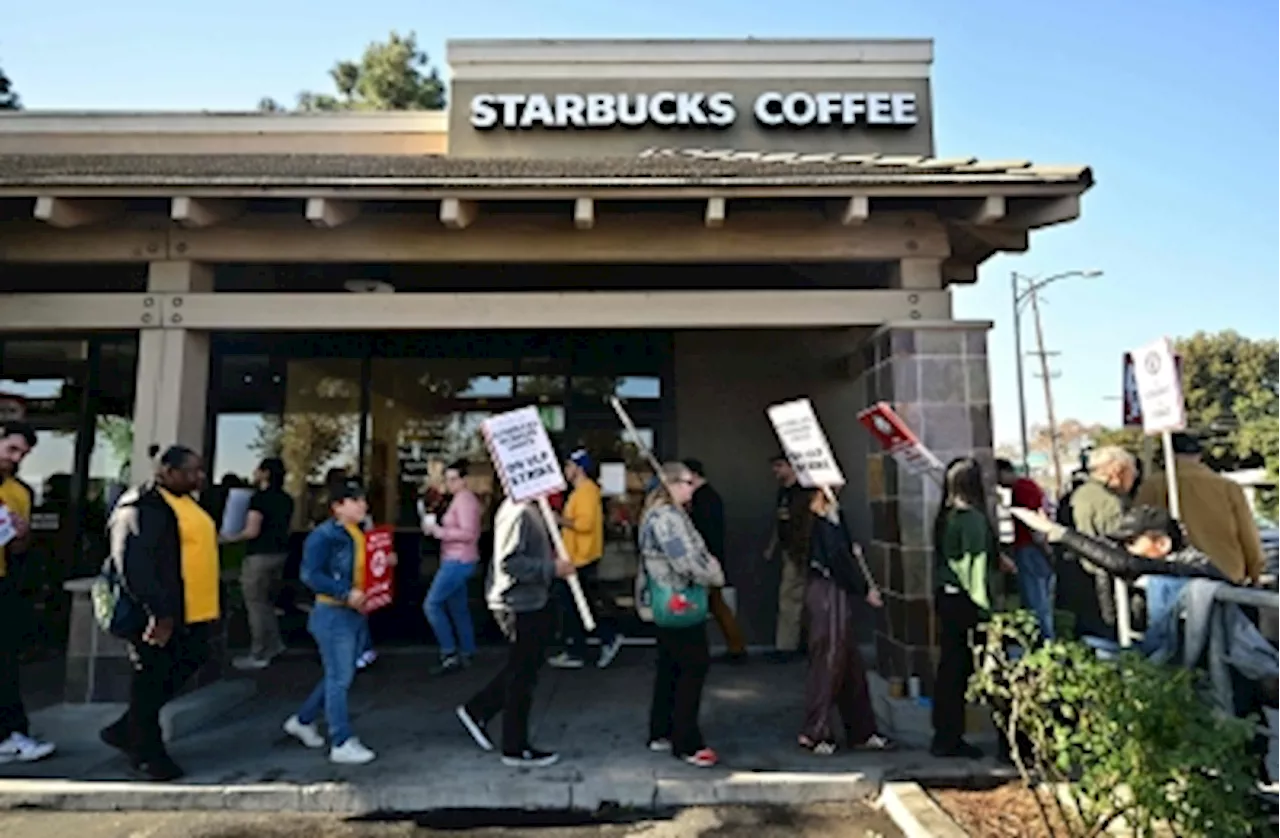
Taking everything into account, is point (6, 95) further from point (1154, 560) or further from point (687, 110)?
point (1154, 560)

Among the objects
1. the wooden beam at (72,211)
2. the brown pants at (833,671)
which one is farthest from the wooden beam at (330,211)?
the brown pants at (833,671)

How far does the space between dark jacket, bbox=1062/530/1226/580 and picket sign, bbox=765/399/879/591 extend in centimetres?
120

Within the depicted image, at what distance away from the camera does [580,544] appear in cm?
677

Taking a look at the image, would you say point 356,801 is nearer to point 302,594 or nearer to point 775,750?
point 775,750

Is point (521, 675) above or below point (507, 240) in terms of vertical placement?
below

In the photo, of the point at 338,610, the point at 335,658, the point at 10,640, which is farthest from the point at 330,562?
the point at 10,640

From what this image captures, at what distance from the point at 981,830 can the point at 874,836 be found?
20.0 inches

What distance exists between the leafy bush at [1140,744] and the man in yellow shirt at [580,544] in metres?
3.92

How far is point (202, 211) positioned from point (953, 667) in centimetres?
578

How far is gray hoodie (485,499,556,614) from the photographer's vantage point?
4.60 m

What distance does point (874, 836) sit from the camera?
3.76m

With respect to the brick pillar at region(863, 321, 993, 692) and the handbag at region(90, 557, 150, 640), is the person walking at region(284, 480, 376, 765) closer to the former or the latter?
the handbag at region(90, 557, 150, 640)

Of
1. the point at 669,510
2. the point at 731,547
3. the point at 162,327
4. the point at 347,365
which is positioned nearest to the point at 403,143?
the point at 347,365

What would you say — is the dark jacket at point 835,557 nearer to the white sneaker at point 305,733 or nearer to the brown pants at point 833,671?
the brown pants at point 833,671
